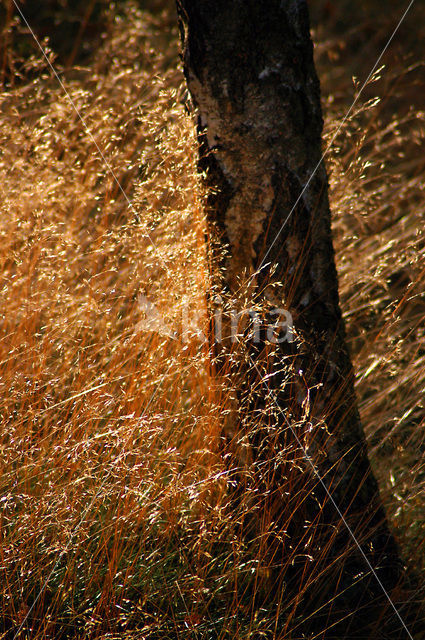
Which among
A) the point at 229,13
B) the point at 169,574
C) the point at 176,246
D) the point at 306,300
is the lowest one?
the point at 169,574

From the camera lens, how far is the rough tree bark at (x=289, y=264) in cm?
147

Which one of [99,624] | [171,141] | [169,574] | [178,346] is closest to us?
[99,624]

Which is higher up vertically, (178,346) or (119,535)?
(178,346)

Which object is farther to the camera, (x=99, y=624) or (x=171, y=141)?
(x=171, y=141)

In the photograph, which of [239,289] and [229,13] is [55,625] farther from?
[229,13]

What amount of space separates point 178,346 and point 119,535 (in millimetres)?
489

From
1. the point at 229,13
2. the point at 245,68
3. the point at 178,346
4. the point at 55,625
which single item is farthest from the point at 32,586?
the point at 229,13

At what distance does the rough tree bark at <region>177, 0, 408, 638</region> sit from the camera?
4.82 feet

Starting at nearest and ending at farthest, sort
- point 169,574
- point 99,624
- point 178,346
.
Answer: point 99,624 < point 169,574 < point 178,346

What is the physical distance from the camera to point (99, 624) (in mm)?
1299

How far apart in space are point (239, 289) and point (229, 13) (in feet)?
2.24

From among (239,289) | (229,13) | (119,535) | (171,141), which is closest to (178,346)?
(239,289)

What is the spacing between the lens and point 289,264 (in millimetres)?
1547

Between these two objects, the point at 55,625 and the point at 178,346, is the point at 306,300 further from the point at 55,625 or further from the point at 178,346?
the point at 55,625
